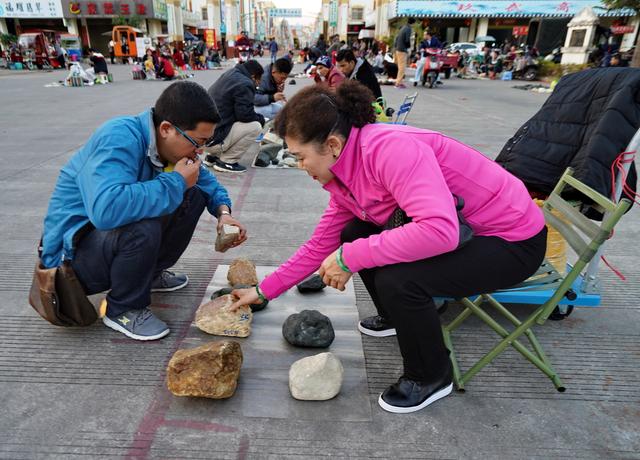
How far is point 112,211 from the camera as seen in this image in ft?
6.11

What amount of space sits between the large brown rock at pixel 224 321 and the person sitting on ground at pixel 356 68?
16.3 ft

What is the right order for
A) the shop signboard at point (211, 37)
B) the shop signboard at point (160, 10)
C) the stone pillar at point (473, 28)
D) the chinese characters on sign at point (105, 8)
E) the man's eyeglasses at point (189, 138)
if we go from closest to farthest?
1. the man's eyeglasses at point (189, 138)
2. the stone pillar at point (473, 28)
3. the chinese characters on sign at point (105, 8)
4. the shop signboard at point (211, 37)
5. the shop signboard at point (160, 10)

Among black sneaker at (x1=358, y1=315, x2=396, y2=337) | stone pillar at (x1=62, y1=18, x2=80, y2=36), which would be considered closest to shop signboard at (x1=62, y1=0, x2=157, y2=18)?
stone pillar at (x1=62, y1=18, x2=80, y2=36)

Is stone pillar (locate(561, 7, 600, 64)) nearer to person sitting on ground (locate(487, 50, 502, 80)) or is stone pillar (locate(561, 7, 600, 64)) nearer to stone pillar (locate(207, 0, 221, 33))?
person sitting on ground (locate(487, 50, 502, 80))

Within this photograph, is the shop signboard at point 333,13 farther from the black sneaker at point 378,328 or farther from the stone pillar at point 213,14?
the black sneaker at point 378,328

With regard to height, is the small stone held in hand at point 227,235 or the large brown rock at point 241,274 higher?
the small stone held in hand at point 227,235

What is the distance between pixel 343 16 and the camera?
174 feet

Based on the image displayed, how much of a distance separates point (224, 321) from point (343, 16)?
5695 cm

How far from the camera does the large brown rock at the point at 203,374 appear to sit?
1.78 meters

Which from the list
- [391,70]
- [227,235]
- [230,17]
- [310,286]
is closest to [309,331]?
[310,286]

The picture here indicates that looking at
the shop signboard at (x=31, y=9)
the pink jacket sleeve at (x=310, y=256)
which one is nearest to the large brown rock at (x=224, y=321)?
the pink jacket sleeve at (x=310, y=256)

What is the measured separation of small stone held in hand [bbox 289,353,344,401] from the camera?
183cm

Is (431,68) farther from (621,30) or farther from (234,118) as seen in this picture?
(234,118)

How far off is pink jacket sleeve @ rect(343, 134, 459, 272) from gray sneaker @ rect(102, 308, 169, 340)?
119cm
